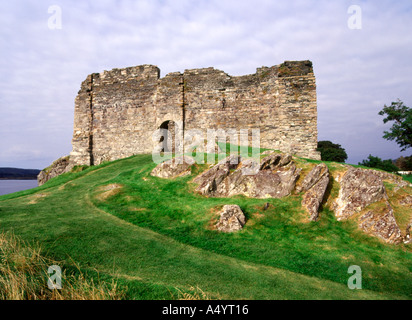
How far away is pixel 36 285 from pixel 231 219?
5624 mm

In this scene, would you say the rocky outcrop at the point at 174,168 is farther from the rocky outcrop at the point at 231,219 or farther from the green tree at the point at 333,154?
the green tree at the point at 333,154

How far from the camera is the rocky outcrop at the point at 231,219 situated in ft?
27.1

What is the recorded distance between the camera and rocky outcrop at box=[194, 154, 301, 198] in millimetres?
10219

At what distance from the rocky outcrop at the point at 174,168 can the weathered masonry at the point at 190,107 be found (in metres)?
7.65

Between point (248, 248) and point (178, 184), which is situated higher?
point (178, 184)

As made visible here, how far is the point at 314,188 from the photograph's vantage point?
31.9 feet

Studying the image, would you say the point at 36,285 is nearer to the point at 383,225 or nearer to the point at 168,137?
the point at 383,225

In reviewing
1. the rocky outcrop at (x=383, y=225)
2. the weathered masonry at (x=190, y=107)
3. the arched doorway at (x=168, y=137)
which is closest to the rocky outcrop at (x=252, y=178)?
the rocky outcrop at (x=383, y=225)

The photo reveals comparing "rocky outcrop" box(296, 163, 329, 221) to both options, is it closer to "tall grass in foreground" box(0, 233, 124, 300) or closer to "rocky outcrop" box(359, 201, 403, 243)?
"rocky outcrop" box(359, 201, 403, 243)

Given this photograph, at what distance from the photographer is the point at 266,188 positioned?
10258 millimetres
